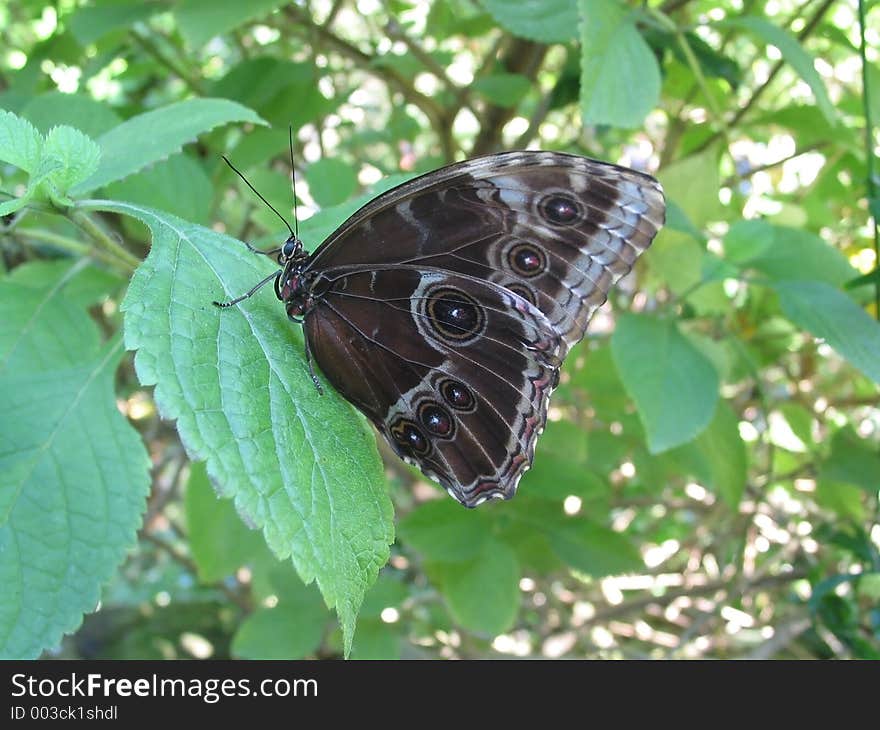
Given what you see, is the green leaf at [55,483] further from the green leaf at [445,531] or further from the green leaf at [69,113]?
the green leaf at [445,531]

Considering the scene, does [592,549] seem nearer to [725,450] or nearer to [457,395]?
[725,450]

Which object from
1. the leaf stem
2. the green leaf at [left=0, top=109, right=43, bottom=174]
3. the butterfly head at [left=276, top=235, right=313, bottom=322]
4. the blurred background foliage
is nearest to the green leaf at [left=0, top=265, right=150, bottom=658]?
the blurred background foliage

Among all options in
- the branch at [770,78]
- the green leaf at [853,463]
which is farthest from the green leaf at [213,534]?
the branch at [770,78]

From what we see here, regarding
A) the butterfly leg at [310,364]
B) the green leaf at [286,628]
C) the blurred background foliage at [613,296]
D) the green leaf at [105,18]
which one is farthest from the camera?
the green leaf at [286,628]

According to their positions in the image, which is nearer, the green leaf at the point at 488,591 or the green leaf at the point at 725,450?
the green leaf at the point at 725,450

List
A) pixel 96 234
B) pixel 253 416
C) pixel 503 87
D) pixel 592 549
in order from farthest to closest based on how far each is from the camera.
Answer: pixel 592 549
pixel 503 87
pixel 96 234
pixel 253 416

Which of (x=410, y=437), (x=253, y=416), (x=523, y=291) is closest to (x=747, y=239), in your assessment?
(x=523, y=291)

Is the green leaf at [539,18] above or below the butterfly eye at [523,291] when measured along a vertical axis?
above

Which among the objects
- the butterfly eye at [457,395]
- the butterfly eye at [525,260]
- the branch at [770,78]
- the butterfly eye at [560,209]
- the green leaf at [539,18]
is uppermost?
the branch at [770,78]

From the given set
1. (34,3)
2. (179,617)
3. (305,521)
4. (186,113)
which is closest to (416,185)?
(186,113)
